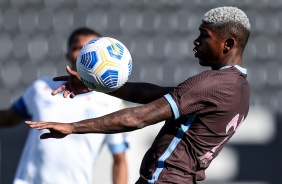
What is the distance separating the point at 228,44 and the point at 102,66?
2.39 feet

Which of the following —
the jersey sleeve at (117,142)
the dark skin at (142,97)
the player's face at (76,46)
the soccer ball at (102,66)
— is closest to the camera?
the dark skin at (142,97)

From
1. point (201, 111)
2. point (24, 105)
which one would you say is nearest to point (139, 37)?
point (24, 105)

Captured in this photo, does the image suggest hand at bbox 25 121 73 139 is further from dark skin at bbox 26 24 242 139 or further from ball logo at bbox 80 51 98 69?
ball logo at bbox 80 51 98 69

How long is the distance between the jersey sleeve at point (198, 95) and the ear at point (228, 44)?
0.81 feet

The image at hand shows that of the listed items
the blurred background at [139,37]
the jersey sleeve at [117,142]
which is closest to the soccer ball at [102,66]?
the jersey sleeve at [117,142]

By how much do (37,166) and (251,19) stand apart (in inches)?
165

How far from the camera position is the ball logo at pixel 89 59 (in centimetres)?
453

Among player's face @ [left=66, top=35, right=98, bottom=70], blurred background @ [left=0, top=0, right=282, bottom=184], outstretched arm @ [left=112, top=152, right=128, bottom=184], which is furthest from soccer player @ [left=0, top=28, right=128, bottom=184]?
blurred background @ [left=0, top=0, right=282, bottom=184]

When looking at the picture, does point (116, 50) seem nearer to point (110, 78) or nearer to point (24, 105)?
point (110, 78)

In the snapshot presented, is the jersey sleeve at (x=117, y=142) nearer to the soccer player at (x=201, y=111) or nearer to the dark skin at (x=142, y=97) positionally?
the dark skin at (x=142, y=97)

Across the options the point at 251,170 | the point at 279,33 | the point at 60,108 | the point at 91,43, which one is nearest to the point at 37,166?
the point at 60,108

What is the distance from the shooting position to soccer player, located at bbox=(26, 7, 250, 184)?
428 cm

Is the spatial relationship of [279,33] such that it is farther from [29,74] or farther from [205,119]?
[205,119]

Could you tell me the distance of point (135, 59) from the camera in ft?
28.8
